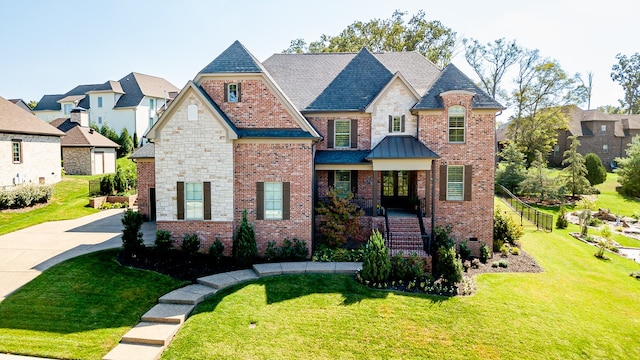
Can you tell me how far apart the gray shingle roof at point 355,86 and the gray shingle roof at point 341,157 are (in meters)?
2.00

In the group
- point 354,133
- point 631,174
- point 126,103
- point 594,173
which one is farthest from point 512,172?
point 126,103

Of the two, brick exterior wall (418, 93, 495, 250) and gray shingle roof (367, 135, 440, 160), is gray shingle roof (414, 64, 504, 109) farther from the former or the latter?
gray shingle roof (367, 135, 440, 160)

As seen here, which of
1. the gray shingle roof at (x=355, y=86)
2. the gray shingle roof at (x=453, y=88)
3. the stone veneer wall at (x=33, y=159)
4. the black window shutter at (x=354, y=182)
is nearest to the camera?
the gray shingle roof at (x=453, y=88)

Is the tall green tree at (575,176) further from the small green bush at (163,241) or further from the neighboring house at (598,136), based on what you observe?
the small green bush at (163,241)

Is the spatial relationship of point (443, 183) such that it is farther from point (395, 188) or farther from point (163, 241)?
point (163, 241)

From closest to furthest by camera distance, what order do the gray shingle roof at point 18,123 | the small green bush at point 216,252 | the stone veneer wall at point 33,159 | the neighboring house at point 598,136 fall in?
the small green bush at point 216,252
the stone veneer wall at point 33,159
the gray shingle roof at point 18,123
the neighboring house at point 598,136

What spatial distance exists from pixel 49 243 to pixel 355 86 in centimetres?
1522

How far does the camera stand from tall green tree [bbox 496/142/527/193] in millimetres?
32594

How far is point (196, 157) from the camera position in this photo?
13.9 metres

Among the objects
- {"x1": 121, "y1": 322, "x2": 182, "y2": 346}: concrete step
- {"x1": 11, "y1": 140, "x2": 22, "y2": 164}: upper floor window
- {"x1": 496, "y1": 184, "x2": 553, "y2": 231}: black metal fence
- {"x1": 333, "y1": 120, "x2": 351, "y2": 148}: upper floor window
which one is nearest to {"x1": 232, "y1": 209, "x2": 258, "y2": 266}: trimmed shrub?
{"x1": 121, "y1": 322, "x2": 182, "y2": 346}: concrete step

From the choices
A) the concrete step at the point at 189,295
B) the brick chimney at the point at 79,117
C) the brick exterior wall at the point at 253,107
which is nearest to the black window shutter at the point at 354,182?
the brick exterior wall at the point at 253,107

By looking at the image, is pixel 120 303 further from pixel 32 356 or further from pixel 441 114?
pixel 441 114

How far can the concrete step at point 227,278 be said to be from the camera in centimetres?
1171

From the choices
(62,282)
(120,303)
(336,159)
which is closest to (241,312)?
(120,303)
